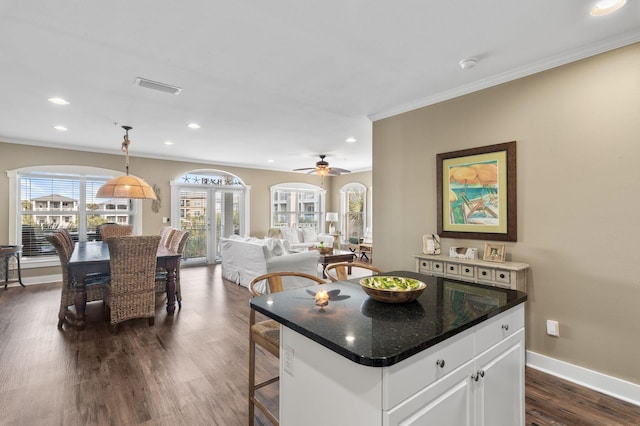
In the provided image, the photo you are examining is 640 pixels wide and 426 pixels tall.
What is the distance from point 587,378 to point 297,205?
809cm

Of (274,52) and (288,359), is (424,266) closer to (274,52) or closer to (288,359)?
(288,359)

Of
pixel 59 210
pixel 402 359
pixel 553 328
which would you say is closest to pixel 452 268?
pixel 553 328

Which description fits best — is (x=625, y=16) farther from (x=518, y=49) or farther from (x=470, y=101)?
(x=470, y=101)

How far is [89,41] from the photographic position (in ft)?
7.78

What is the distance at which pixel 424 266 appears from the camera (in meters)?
3.26

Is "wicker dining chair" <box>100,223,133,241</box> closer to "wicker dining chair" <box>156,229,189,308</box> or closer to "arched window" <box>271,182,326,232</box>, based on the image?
"wicker dining chair" <box>156,229,189,308</box>

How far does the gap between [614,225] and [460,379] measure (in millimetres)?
1997

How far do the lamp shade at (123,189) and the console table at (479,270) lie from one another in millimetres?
3499

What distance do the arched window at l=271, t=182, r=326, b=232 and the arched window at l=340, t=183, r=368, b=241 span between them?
2.30 feet

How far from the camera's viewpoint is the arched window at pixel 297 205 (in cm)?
941

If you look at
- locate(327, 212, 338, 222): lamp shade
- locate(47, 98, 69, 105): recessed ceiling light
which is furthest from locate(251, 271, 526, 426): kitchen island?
locate(327, 212, 338, 222): lamp shade

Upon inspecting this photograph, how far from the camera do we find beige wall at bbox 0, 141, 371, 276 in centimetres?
559

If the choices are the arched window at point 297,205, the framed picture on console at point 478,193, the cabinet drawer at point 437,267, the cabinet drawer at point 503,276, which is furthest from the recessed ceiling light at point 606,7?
the arched window at point 297,205

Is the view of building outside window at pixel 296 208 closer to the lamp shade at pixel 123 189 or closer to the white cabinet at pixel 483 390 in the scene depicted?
the lamp shade at pixel 123 189
